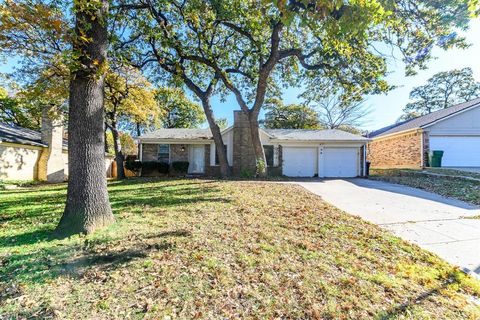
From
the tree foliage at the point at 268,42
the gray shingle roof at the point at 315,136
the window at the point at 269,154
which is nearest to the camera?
the tree foliage at the point at 268,42

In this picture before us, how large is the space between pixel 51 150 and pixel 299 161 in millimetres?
16071

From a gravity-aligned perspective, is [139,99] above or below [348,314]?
above

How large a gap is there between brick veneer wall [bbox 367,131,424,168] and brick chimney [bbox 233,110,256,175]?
11.8 metres

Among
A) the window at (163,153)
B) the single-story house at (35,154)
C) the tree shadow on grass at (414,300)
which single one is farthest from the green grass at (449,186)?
the single-story house at (35,154)

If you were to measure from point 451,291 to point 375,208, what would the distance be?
4.33 metres

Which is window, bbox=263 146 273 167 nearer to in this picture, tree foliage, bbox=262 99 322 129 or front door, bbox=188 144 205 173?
front door, bbox=188 144 205 173

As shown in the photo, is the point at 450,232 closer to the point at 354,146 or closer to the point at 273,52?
the point at 273,52

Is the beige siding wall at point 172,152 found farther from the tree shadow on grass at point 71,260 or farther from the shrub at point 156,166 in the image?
the tree shadow on grass at point 71,260

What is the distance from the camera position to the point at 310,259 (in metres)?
3.43

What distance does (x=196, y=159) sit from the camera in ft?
59.9

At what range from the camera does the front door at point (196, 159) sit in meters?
18.2

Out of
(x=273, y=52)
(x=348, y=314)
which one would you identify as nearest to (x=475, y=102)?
(x=273, y=52)

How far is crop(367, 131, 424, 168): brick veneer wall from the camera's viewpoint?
697 inches

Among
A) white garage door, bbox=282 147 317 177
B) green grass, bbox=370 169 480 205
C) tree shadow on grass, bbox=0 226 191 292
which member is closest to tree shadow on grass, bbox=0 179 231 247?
tree shadow on grass, bbox=0 226 191 292
